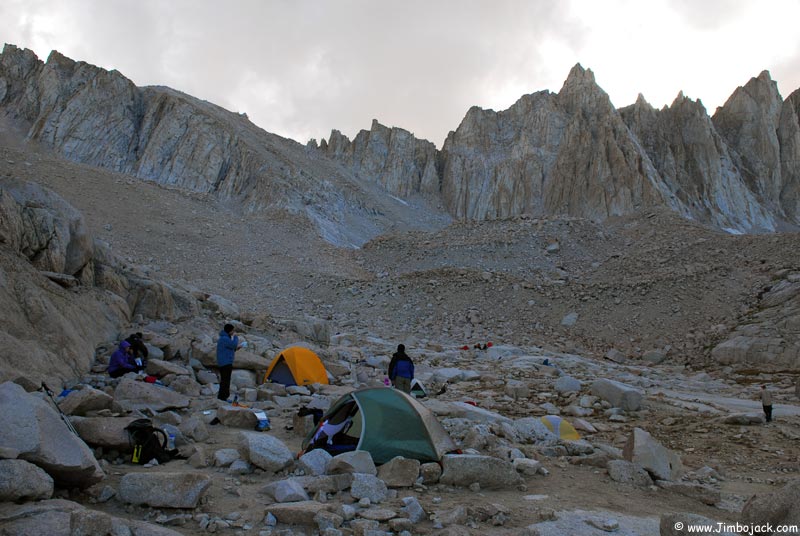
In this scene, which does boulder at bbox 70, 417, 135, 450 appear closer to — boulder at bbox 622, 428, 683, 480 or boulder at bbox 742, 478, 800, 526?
boulder at bbox 622, 428, 683, 480

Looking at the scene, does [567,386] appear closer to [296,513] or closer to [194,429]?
[194,429]

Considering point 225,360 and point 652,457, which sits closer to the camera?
point 652,457

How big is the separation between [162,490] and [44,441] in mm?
1054

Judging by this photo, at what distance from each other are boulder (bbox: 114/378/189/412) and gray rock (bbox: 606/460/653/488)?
6345 millimetres

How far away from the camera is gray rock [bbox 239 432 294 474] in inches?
240

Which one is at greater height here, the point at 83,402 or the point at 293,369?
the point at 293,369

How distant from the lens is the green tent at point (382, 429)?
21.1 feet

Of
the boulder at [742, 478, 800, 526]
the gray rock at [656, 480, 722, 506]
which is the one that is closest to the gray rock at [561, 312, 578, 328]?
the gray rock at [656, 480, 722, 506]

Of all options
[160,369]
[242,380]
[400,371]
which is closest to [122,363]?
[160,369]

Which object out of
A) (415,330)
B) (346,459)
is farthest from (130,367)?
(415,330)

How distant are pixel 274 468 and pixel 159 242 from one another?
32.1 meters

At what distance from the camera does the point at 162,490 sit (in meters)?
4.80

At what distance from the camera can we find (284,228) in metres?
44.0

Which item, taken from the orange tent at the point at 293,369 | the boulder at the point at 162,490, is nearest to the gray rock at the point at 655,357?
the orange tent at the point at 293,369
